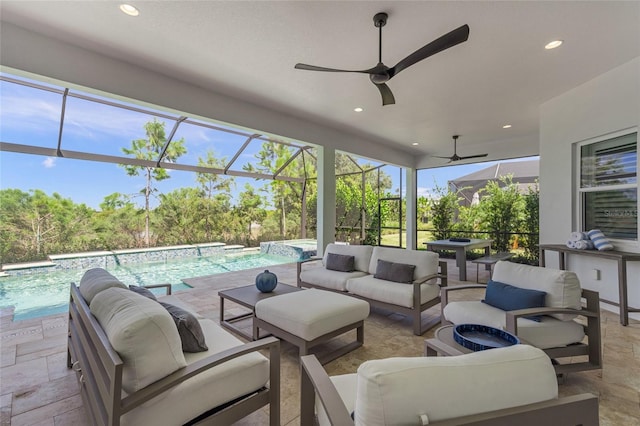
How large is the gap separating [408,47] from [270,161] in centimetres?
843

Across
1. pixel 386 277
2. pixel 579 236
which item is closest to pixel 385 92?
pixel 386 277

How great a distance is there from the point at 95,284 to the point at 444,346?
2.15 meters

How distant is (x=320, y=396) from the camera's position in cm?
106

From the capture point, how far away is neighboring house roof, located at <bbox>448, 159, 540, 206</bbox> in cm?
739

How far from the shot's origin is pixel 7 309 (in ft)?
12.6

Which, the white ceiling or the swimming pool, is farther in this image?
the swimming pool

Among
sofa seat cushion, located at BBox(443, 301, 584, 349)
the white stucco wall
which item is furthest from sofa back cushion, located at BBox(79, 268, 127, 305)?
the white stucco wall

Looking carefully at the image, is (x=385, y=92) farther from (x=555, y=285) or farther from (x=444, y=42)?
(x=555, y=285)

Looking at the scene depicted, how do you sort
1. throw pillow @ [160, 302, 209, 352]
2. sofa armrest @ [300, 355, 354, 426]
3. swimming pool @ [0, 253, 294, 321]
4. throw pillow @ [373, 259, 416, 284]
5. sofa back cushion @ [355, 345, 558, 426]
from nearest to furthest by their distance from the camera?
1. sofa back cushion @ [355, 345, 558, 426]
2. sofa armrest @ [300, 355, 354, 426]
3. throw pillow @ [160, 302, 209, 352]
4. throw pillow @ [373, 259, 416, 284]
5. swimming pool @ [0, 253, 294, 321]

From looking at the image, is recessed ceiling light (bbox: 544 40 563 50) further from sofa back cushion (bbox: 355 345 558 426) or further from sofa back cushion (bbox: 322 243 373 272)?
Answer: sofa back cushion (bbox: 355 345 558 426)

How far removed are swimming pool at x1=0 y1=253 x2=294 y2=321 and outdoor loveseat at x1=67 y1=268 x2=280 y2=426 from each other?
3.42 meters

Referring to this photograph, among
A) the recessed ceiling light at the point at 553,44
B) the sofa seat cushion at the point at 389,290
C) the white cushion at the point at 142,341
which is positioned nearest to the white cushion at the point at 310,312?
the sofa seat cushion at the point at 389,290

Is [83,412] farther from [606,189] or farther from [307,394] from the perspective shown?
[606,189]

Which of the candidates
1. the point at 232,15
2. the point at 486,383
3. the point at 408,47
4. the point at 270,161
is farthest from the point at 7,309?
the point at 270,161
